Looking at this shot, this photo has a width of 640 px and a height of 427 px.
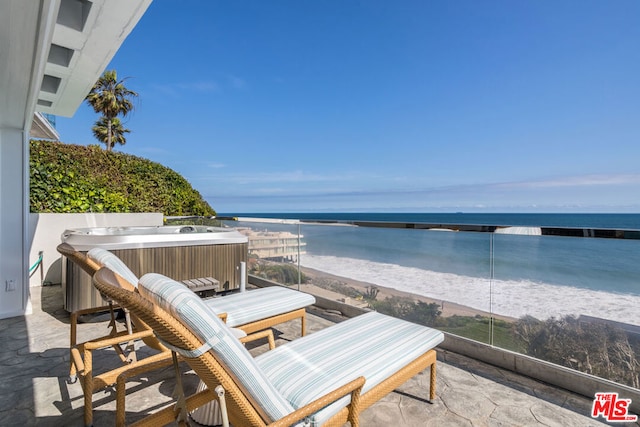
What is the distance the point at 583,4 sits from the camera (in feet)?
40.4

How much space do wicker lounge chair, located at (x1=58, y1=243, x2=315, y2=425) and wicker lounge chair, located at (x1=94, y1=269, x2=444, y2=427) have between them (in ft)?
1.22

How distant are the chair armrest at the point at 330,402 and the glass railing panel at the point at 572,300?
1958 mm

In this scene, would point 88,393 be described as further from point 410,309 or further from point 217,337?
point 410,309

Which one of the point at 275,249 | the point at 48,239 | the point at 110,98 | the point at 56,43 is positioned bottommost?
the point at 275,249

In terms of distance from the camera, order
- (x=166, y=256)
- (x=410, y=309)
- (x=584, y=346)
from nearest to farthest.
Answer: (x=584, y=346) < (x=410, y=309) < (x=166, y=256)

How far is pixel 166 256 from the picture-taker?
4145 mm

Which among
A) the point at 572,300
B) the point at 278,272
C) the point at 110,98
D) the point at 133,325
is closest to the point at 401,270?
the point at 572,300

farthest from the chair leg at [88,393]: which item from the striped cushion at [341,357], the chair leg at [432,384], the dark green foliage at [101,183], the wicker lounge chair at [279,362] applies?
the dark green foliage at [101,183]

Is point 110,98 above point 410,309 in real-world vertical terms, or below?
above

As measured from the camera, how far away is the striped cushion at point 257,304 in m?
2.50

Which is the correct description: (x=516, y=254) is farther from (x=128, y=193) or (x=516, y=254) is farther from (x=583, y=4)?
(x=583, y=4)

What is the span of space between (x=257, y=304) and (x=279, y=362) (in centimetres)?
115

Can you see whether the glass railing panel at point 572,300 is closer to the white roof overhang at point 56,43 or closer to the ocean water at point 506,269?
the ocean water at point 506,269

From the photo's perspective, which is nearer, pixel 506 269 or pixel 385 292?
pixel 506 269
